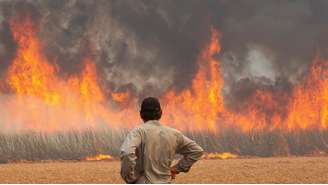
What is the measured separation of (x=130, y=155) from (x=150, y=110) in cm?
65

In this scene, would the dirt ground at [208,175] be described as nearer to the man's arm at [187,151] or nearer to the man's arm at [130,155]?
the man's arm at [187,151]

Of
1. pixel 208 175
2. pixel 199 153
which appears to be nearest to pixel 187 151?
pixel 199 153

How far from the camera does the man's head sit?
6.48 metres

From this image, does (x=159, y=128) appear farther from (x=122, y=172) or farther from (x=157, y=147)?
(x=122, y=172)

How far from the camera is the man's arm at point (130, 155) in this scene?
6.23m

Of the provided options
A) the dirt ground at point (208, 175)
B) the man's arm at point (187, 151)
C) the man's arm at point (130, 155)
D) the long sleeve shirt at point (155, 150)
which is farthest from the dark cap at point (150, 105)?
the dirt ground at point (208, 175)

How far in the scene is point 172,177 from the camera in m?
6.78

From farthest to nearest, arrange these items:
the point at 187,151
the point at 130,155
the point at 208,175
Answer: the point at 208,175
the point at 187,151
the point at 130,155

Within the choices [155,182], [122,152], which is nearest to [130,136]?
[122,152]

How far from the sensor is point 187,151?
6.83 m

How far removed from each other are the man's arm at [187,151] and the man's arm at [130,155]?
0.60m

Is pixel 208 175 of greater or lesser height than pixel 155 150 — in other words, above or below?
below

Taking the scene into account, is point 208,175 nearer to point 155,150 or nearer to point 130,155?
point 155,150

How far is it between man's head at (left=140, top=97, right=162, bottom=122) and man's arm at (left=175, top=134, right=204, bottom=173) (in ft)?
1.40
